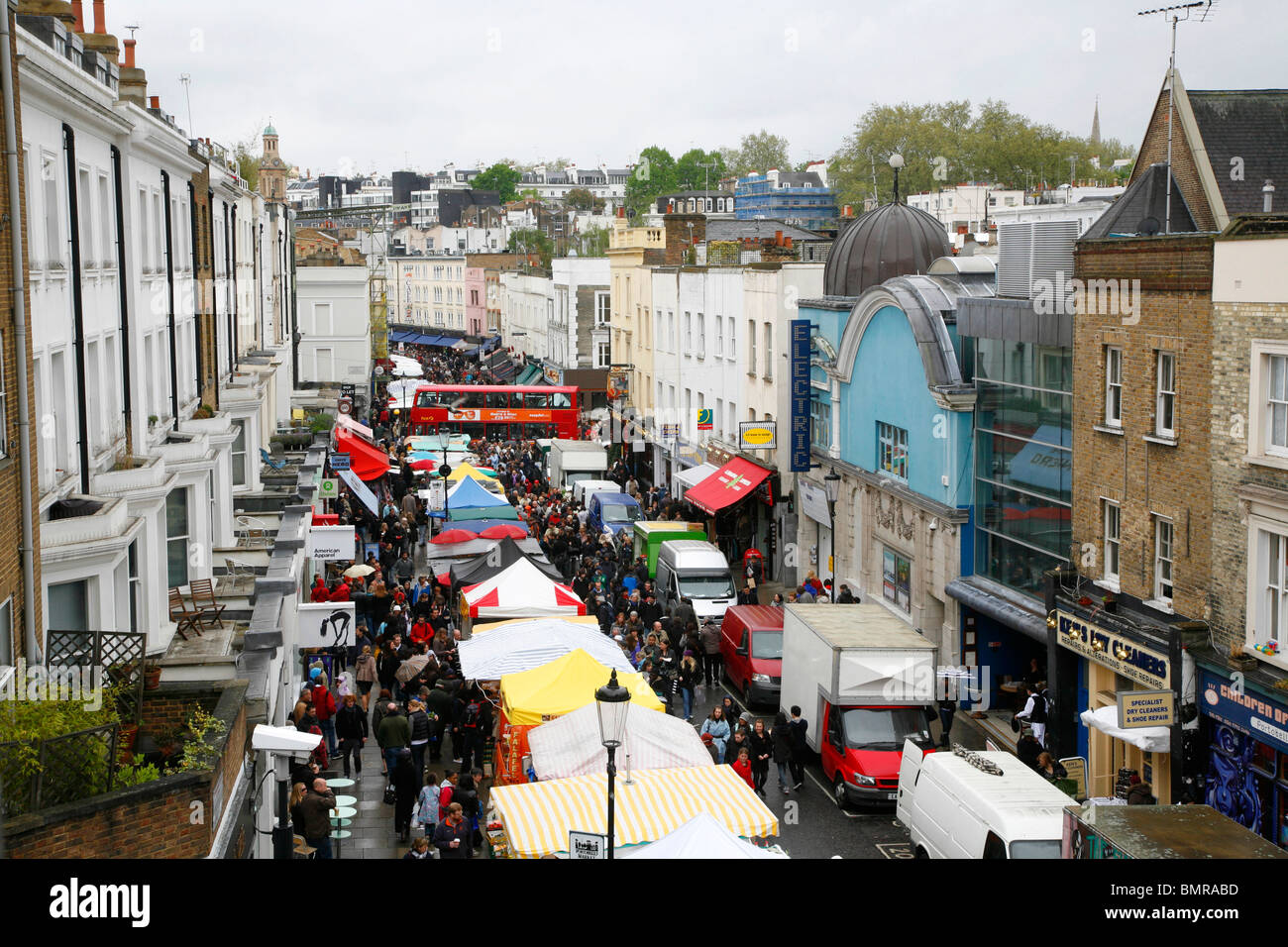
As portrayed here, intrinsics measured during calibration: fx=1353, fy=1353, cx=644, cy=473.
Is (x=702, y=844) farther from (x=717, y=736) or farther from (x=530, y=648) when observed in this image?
(x=530, y=648)

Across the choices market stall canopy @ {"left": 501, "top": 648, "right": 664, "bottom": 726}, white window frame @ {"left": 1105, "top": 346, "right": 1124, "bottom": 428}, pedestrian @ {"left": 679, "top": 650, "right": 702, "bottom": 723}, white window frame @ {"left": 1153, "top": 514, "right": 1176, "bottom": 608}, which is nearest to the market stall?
market stall canopy @ {"left": 501, "top": 648, "right": 664, "bottom": 726}

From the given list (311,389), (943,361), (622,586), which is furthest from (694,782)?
(311,389)

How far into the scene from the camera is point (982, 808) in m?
15.0

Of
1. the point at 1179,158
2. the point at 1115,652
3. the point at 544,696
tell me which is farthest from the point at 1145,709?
the point at 1179,158

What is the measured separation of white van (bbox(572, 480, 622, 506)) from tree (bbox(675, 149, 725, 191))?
365ft

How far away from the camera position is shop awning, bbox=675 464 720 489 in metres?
43.9

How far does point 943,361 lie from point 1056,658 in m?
7.41

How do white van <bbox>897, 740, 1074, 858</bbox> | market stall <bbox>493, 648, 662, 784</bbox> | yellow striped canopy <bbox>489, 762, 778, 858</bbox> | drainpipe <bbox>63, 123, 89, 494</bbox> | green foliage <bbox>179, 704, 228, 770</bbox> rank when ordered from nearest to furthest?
1. green foliage <bbox>179, 704, 228, 770</bbox>
2. yellow striped canopy <bbox>489, 762, 778, 858</bbox>
3. white van <bbox>897, 740, 1074, 858</bbox>
4. drainpipe <bbox>63, 123, 89, 494</bbox>
5. market stall <bbox>493, 648, 662, 784</bbox>

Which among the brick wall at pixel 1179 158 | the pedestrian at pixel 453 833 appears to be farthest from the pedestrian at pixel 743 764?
the brick wall at pixel 1179 158

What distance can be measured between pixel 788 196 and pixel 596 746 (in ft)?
305

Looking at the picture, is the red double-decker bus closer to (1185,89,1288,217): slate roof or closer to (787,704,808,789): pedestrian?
(1185,89,1288,217): slate roof
